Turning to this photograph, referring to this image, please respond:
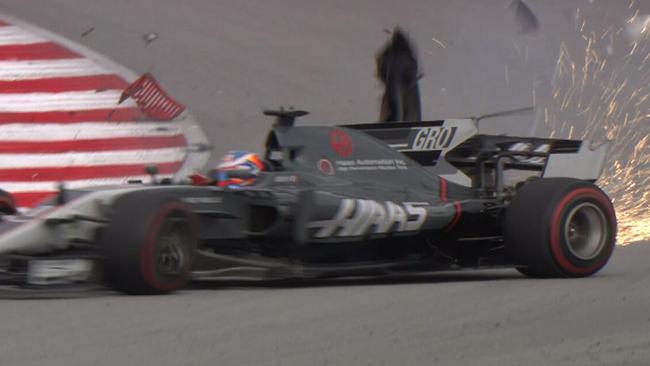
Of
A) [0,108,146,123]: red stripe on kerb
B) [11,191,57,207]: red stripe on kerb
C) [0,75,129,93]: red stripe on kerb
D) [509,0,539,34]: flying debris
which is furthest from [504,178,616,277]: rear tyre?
[509,0,539,34]: flying debris

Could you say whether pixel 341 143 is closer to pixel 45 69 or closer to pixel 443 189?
pixel 443 189

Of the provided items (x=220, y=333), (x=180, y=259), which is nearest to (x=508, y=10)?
(x=180, y=259)

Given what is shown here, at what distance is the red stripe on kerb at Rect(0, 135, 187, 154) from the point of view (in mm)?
12078

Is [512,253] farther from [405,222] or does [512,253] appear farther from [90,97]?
[90,97]

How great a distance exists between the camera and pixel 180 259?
707 centimetres

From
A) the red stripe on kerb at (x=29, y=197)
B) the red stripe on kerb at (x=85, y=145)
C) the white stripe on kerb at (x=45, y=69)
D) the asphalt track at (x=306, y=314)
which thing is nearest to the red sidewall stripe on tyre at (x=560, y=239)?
the asphalt track at (x=306, y=314)

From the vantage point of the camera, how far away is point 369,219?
7691mm

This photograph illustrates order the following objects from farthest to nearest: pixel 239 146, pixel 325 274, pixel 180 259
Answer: pixel 239 146
pixel 325 274
pixel 180 259

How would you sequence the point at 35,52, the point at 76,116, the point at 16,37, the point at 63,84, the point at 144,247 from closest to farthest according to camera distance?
the point at 144,247 < the point at 76,116 < the point at 63,84 < the point at 35,52 < the point at 16,37

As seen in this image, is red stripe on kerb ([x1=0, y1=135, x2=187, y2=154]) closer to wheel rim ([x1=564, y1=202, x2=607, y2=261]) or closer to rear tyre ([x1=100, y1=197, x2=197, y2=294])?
rear tyre ([x1=100, y1=197, x2=197, y2=294])

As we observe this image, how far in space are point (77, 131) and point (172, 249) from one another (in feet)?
18.7

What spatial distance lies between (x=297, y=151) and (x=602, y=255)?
1.86m

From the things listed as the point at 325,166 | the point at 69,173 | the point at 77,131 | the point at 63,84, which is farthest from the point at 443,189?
the point at 63,84

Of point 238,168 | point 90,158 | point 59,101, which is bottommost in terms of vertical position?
point 238,168
